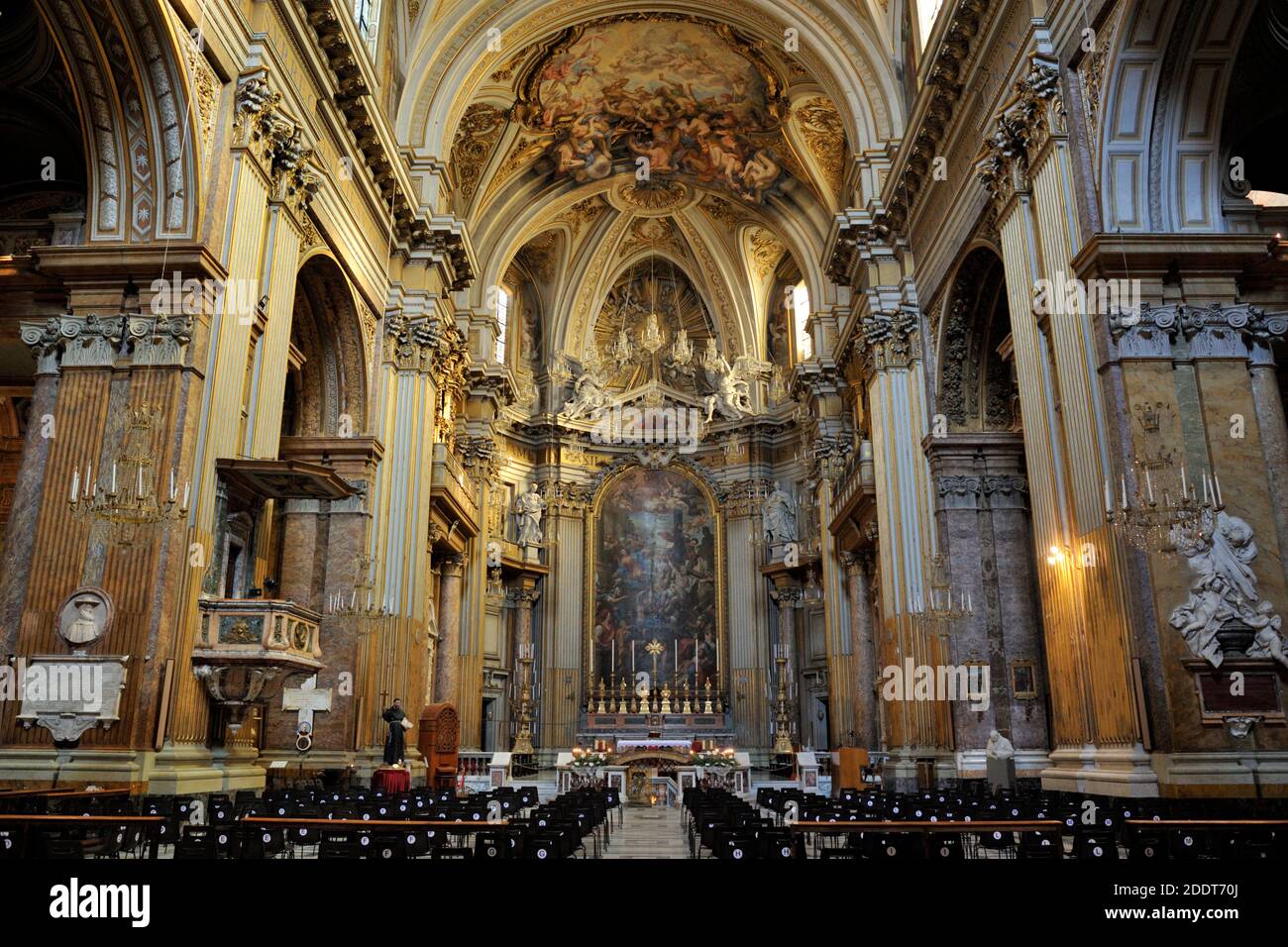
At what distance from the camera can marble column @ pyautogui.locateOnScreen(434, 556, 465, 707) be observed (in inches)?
893

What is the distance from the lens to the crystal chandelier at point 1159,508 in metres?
8.98

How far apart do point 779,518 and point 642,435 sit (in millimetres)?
4873

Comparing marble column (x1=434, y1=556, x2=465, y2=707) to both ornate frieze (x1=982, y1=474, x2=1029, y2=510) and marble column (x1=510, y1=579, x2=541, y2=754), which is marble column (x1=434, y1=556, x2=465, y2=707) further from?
ornate frieze (x1=982, y1=474, x2=1029, y2=510)

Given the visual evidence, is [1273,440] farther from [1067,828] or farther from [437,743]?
[437,743]

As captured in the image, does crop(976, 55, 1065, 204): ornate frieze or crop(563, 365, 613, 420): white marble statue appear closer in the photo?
crop(976, 55, 1065, 204): ornate frieze

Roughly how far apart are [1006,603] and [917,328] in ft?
17.5

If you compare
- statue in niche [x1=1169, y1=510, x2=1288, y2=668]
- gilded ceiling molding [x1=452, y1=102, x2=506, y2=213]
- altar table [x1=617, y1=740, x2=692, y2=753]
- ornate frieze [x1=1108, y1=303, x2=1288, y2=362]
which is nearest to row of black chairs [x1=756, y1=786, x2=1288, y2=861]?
statue in niche [x1=1169, y1=510, x2=1288, y2=668]

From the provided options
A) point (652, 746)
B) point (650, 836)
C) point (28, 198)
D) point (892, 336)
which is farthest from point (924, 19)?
point (652, 746)

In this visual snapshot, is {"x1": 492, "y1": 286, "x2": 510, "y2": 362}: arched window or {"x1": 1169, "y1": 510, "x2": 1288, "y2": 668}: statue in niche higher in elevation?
{"x1": 492, "y1": 286, "x2": 510, "y2": 362}: arched window

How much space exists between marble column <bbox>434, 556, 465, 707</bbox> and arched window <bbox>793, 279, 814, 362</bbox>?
12.0 metres

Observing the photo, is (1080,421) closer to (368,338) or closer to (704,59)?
(368,338)

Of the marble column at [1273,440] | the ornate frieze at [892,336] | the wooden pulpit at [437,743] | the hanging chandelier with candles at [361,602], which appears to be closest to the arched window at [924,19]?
the ornate frieze at [892,336]
